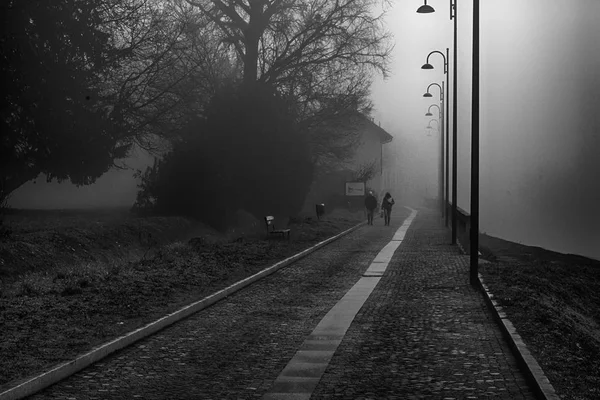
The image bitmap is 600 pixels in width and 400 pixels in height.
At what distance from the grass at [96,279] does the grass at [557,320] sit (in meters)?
4.71

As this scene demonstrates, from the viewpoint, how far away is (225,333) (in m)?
10.3

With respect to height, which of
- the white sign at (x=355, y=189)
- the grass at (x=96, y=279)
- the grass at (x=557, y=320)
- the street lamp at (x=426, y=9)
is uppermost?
the street lamp at (x=426, y=9)

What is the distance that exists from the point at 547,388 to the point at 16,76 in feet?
47.6

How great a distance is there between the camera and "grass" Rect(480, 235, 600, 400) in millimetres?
7638

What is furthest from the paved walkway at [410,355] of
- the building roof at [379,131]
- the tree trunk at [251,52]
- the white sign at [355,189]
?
the building roof at [379,131]

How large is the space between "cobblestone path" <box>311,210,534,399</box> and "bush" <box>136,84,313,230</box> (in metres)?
16.2

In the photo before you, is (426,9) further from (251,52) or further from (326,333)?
(326,333)

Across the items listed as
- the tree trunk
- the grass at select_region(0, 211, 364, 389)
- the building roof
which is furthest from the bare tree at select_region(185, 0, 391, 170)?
the building roof

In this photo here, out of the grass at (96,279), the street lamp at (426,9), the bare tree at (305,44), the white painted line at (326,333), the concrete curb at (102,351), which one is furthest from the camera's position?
the bare tree at (305,44)

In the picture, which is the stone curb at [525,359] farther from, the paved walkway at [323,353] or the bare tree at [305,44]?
the bare tree at [305,44]

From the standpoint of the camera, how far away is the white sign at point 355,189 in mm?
56281

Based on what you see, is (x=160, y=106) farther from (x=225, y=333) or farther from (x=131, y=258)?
(x=225, y=333)

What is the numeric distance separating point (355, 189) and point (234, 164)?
2515 cm

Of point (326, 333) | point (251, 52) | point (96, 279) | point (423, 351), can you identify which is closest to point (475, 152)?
point (326, 333)
